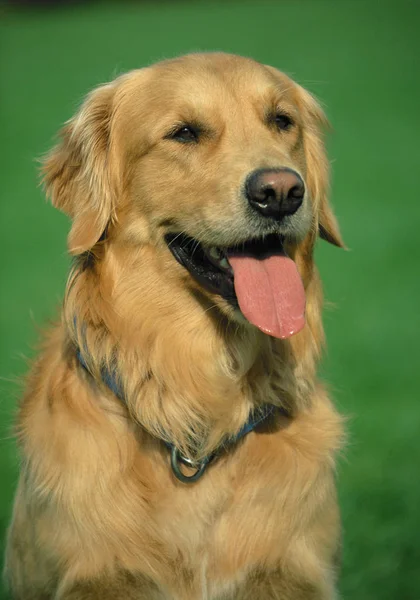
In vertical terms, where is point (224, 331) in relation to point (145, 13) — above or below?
above

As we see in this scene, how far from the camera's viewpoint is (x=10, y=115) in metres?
21.1

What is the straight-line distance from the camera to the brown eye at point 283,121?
429 cm

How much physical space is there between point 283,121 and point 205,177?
521 millimetres

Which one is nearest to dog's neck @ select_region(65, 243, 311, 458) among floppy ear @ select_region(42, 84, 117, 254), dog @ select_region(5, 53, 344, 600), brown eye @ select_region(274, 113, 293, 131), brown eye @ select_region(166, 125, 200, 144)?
dog @ select_region(5, 53, 344, 600)

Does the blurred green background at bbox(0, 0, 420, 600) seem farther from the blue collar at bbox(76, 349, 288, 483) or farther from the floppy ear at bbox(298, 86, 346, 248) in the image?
the blue collar at bbox(76, 349, 288, 483)

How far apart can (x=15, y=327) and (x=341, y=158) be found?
859 cm

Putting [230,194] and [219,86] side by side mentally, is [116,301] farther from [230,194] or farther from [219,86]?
[219,86]

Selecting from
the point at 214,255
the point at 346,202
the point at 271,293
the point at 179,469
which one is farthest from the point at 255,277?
the point at 346,202

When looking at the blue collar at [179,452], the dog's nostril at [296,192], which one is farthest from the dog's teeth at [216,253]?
the blue collar at [179,452]

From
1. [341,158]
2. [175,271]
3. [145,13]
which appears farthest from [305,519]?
[145,13]

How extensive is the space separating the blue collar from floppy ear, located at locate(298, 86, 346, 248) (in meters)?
0.88

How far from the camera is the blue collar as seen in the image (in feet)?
13.3

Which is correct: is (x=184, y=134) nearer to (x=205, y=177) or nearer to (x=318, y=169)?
(x=205, y=177)

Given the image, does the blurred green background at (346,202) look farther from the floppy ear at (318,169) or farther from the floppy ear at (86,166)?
the floppy ear at (86,166)
